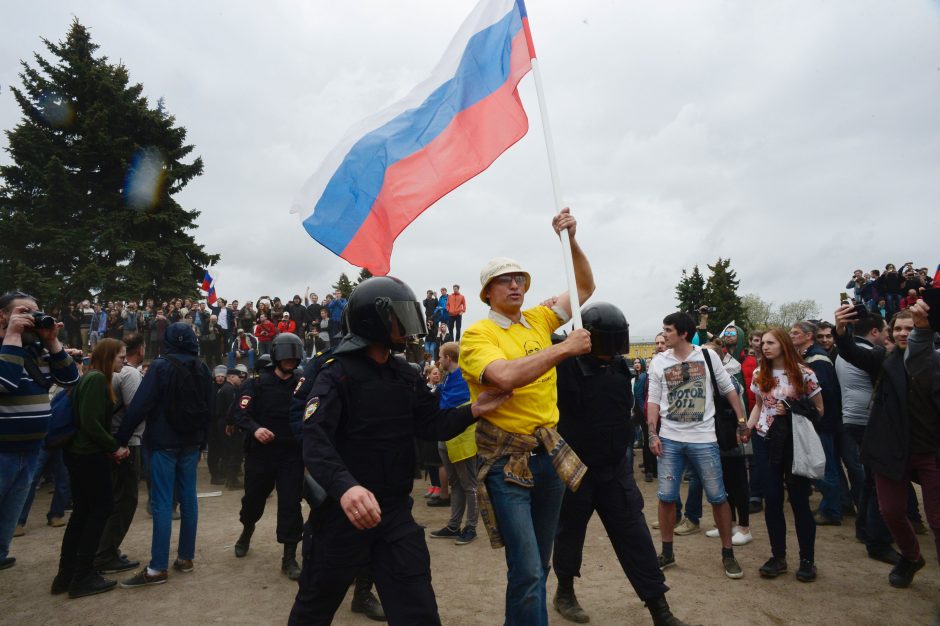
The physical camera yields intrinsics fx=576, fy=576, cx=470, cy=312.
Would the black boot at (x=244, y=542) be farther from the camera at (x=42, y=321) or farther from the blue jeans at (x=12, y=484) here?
the camera at (x=42, y=321)

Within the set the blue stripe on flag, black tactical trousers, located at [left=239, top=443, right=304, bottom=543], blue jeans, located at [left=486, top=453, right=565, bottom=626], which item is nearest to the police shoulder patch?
blue jeans, located at [left=486, top=453, right=565, bottom=626]

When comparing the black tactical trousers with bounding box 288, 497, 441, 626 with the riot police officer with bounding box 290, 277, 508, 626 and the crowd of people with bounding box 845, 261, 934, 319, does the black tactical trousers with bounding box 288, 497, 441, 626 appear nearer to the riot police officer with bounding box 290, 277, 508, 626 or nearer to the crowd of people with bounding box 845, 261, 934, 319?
the riot police officer with bounding box 290, 277, 508, 626

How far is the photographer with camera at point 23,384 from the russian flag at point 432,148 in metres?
2.39

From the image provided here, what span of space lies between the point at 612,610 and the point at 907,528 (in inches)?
94.1

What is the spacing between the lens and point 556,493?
3.41 m

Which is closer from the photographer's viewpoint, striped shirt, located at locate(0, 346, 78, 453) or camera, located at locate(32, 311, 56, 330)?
striped shirt, located at locate(0, 346, 78, 453)

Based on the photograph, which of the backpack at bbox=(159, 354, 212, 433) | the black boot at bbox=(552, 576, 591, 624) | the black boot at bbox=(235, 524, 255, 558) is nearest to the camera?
the black boot at bbox=(552, 576, 591, 624)

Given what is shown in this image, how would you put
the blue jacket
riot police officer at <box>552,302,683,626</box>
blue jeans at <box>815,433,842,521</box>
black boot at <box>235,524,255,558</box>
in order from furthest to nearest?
blue jeans at <box>815,433,842,521</box>, black boot at <box>235,524,255,558</box>, the blue jacket, riot police officer at <box>552,302,683,626</box>

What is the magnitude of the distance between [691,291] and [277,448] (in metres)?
54.2

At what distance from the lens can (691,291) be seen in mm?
54750

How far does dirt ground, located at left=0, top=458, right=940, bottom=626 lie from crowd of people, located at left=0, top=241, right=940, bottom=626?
18cm

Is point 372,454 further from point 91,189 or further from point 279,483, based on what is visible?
point 91,189

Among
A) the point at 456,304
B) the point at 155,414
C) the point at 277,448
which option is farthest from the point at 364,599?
the point at 456,304

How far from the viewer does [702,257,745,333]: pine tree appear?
159ft
